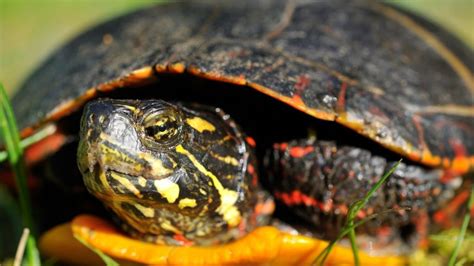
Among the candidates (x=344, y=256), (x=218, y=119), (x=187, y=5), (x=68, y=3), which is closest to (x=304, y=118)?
(x=218, y=119)

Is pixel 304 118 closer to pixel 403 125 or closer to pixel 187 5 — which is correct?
pixel 403 125

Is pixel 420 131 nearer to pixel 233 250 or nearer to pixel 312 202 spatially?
pixel 312 202

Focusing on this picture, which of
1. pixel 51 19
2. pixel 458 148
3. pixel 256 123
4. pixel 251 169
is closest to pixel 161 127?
pixel 251 169

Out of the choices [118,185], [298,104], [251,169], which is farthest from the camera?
[251,169]

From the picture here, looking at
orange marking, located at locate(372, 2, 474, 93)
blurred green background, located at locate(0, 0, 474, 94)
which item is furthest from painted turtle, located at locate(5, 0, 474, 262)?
blurred green background, located at locate(0, 0, 474, 94)

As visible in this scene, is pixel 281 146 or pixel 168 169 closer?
pixel 168 169

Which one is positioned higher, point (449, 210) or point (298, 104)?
point (298, 104)

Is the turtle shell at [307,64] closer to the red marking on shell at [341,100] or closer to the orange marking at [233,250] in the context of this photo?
the red marking on shell at [341,100]
